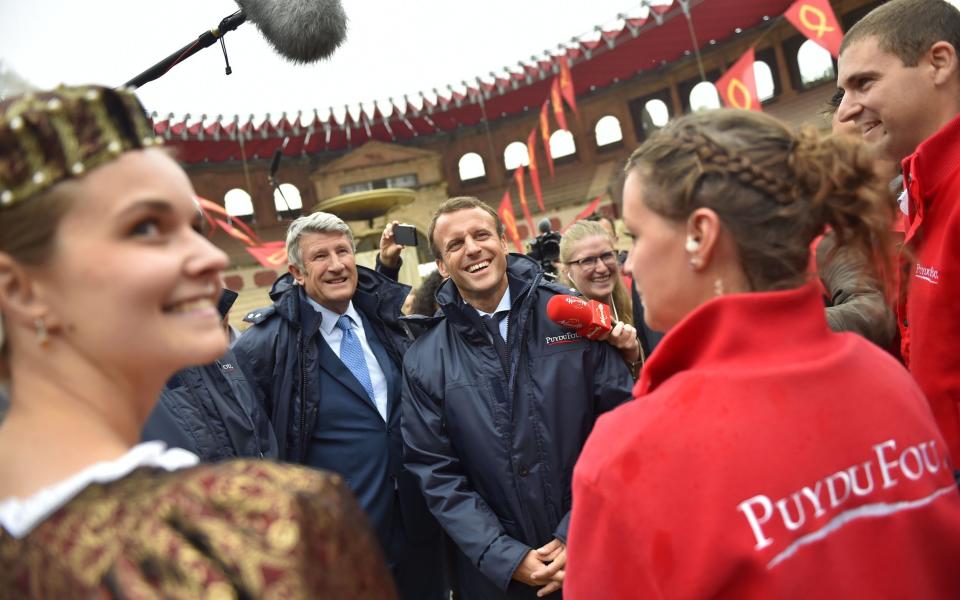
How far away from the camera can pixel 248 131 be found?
59.1ft

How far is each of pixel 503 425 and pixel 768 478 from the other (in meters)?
1.52

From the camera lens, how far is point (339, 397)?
3051 mm

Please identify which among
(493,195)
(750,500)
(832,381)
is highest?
(493,195)

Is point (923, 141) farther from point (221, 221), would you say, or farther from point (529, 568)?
point (221, 221)

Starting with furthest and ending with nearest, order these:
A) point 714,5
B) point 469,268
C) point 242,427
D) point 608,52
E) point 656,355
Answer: point 608,52 → point 714,5 → point 469,268 → point 242,427 → point 656,355

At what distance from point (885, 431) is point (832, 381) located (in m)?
0.13

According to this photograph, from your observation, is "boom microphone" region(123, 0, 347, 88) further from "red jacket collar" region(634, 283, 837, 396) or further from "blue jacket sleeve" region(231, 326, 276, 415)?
"red jacket collar" region(634, 283, 837, 396)

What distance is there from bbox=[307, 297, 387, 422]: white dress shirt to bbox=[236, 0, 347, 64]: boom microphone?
1.27 meters

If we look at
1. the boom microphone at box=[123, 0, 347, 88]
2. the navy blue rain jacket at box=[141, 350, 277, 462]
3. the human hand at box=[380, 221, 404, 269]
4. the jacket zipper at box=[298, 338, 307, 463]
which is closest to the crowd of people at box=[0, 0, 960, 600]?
the navy blue rain jacket at box=[141, 350, 277, 462]

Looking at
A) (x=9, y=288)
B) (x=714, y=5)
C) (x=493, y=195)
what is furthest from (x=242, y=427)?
(x=493, y=195)

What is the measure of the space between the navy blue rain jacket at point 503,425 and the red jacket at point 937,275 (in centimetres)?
103

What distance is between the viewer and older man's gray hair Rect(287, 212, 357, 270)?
10.9ft

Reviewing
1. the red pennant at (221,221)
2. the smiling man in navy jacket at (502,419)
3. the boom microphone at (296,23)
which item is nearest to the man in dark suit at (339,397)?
the smiling man in navy jacket at (502,419)

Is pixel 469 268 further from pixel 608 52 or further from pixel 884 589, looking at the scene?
pixel 608 52
